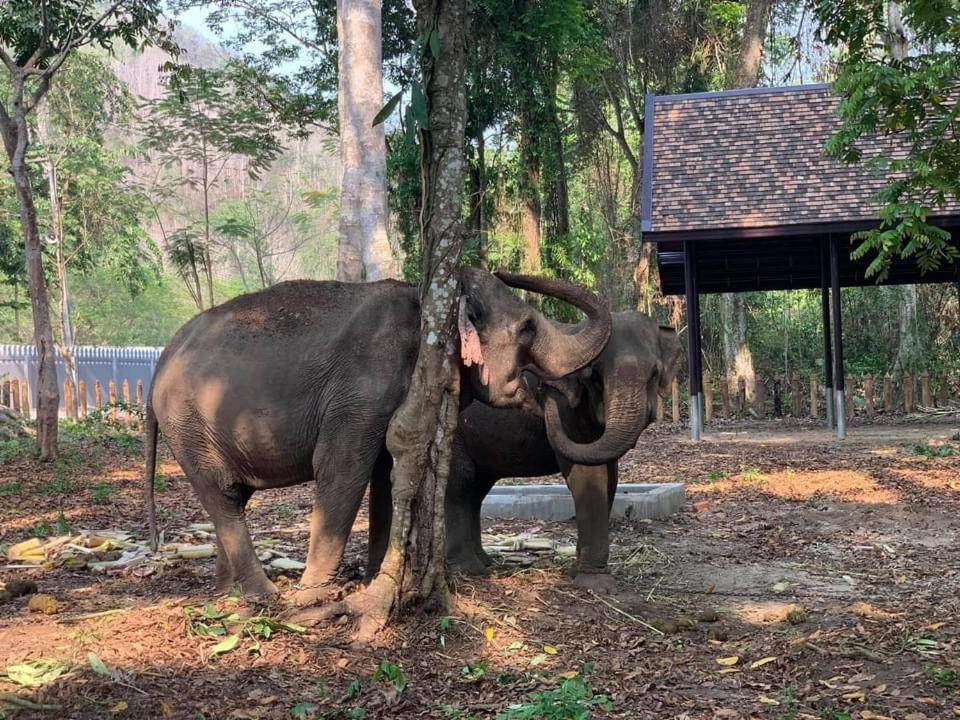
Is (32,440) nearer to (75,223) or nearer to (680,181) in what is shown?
(680,181)

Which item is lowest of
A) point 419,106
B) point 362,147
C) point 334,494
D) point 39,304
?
point 334,494

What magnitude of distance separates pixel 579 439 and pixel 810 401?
1805cm

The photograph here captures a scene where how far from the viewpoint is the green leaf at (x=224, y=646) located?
548 centimetres

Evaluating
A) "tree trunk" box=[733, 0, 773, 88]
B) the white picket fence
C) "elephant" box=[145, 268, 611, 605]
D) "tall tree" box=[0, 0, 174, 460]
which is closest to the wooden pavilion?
"tree trunk" box=[733, 0, 773, 88]

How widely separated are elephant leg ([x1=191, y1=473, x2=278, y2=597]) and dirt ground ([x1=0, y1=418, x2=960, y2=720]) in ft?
0.90

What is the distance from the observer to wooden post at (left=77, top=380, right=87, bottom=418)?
1037 inches

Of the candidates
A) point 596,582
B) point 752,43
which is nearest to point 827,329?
point 752,43

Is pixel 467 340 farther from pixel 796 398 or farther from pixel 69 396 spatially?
pixel 69 396

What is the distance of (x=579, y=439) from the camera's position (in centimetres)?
725

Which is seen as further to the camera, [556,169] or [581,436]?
[556,169]

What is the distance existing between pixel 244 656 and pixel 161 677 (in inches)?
17.7

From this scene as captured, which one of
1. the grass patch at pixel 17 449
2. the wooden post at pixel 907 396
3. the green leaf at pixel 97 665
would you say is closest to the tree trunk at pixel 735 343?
the wooden post at pixel 907 396

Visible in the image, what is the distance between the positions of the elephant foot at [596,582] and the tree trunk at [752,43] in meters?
22.4

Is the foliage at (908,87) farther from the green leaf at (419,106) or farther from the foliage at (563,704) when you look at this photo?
the foliage at (563,704)
